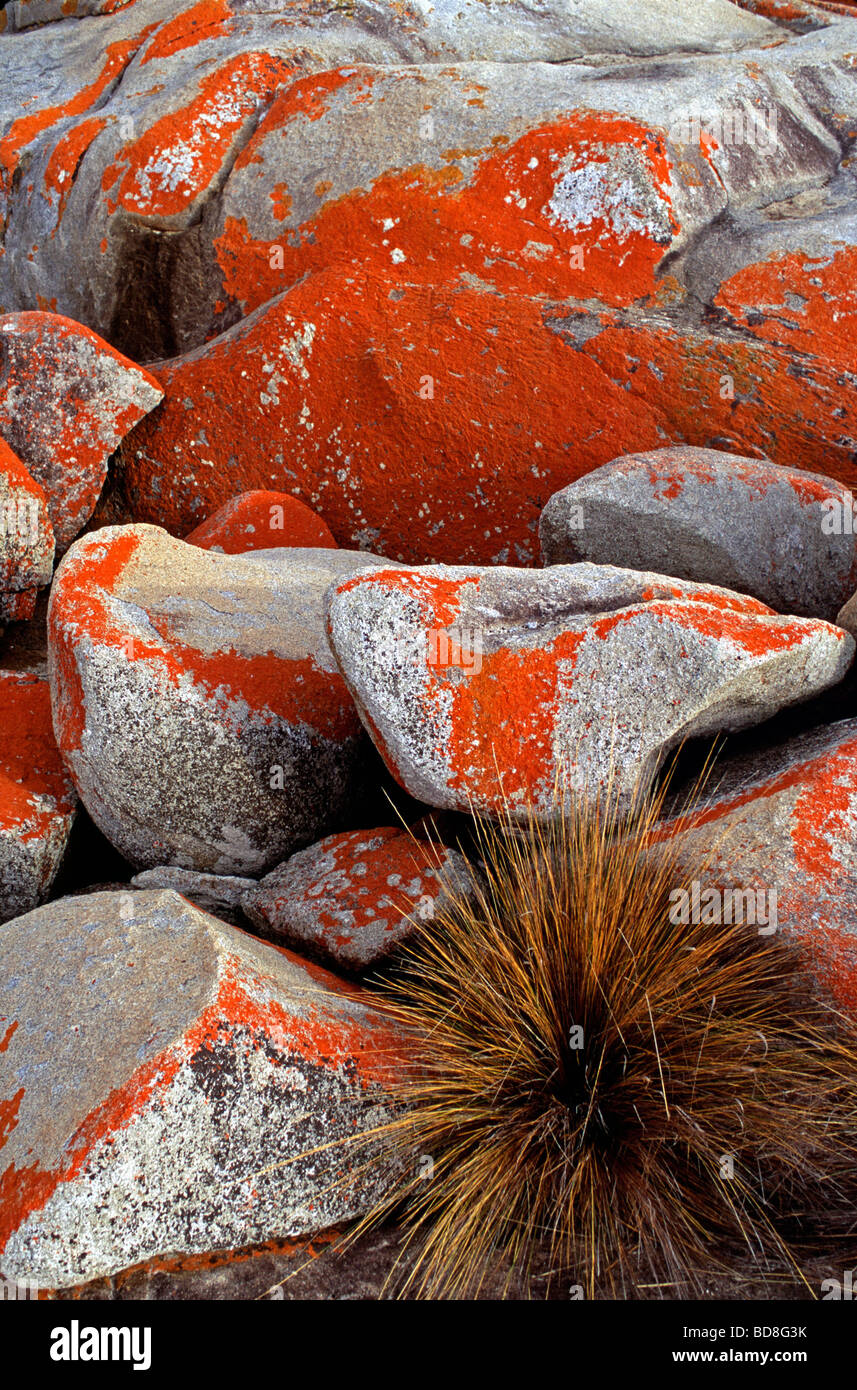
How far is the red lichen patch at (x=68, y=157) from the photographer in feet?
18.6

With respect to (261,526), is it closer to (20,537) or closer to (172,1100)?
(20,537)

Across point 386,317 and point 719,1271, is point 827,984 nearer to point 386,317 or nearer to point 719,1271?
point 719,1271

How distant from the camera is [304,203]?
5105 millimetres

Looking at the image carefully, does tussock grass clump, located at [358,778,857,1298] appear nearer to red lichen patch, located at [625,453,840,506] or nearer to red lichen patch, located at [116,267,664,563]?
red lichen patch, located at [625,453,840,506]

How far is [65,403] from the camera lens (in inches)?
186

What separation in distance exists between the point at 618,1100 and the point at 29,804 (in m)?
2.06

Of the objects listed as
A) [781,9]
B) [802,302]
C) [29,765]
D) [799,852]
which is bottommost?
[29,765]

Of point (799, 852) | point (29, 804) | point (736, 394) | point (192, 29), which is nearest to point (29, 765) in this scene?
point (29, 804)

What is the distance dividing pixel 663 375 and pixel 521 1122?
10.4 feet

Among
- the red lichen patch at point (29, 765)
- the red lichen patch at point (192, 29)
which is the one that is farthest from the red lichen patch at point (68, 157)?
the red lichen patch at point (29, 765)

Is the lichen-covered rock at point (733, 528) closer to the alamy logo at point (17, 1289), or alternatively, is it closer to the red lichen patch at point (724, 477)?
the red lichen patch at point (724, 477)

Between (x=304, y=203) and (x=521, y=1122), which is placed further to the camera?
(x=304, y=203)

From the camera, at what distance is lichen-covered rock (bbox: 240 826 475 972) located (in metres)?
2.85

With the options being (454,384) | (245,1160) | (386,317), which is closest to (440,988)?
(245,1160)
